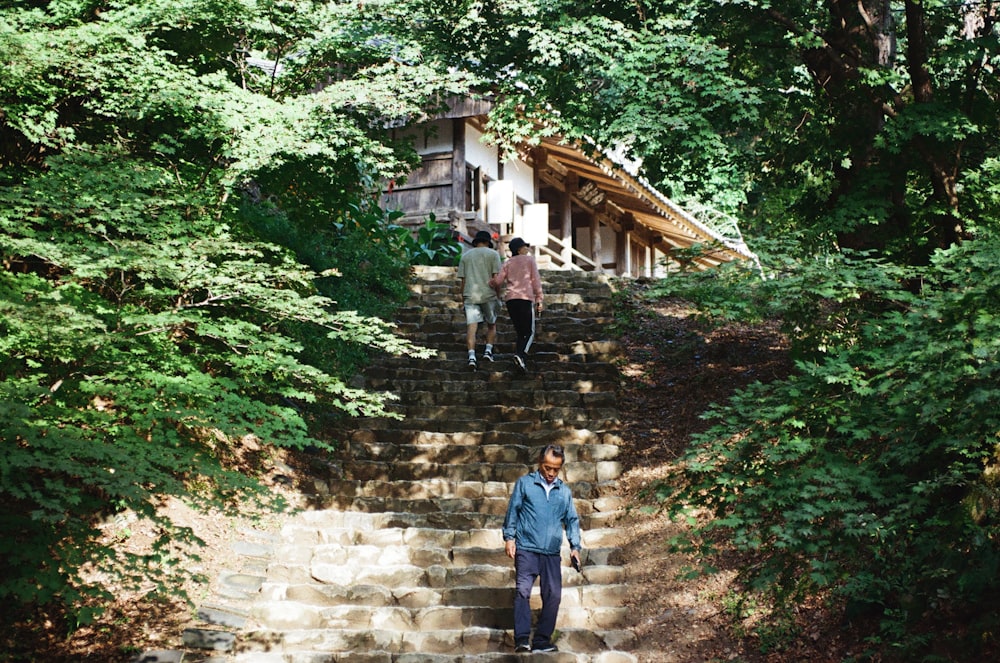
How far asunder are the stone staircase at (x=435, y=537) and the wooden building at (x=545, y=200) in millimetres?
4233

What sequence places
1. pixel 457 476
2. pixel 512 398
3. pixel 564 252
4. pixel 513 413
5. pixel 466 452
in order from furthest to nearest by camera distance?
pixel 564 252, pixel 512 398, pixel 513 413, pixel 466 452, pixel 457 476

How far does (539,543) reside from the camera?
6641mm

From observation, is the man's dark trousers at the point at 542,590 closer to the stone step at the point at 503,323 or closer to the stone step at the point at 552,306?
the stone step at the point at 503,323

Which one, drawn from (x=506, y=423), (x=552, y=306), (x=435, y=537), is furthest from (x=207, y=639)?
(x=552, y=306)

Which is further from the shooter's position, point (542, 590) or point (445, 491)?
point (445, 491)

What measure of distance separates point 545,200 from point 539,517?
19.7 metres

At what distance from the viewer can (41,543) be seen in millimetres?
5453

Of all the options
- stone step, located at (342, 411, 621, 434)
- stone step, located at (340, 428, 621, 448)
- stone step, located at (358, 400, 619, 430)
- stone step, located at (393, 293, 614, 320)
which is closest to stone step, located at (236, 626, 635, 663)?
stone step, located at (340, 428, 621, 448)

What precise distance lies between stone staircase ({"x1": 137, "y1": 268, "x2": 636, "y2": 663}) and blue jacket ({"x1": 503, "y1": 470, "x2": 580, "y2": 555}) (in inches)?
32.9

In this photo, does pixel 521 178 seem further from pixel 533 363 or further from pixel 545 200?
pixel 533 363

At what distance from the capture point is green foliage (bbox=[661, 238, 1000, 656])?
4.95 meters

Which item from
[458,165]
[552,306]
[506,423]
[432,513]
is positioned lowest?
[432,513]

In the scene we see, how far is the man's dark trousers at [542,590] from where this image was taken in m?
6.63

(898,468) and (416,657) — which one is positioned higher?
(898,468)
